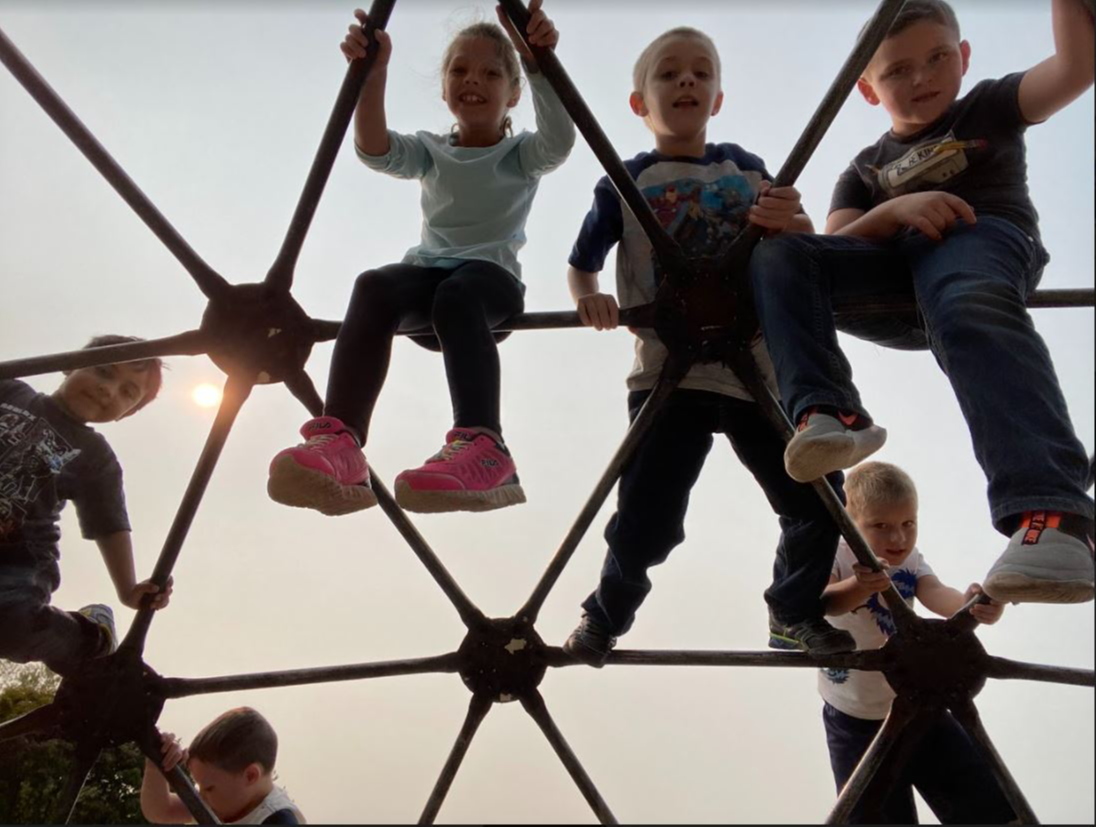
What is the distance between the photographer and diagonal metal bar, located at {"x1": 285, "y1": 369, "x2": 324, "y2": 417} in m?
2.99

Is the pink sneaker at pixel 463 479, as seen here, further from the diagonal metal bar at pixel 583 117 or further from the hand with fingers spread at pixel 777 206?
the hand with fingers spread at pixel 777 206

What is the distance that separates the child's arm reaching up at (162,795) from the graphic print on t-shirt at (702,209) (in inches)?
102

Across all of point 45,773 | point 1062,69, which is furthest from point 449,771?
point 1062,69

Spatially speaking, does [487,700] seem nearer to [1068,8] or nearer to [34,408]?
[34,408]

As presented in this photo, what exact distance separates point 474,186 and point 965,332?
1570 millimetres

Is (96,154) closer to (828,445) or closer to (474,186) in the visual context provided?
(474,186)

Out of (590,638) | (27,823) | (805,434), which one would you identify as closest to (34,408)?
(27,823)

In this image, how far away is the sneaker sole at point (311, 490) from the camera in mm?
2016

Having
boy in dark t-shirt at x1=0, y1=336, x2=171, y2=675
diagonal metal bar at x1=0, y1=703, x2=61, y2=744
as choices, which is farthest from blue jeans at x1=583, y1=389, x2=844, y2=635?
diagonal metal bar at x1=0, y1=703, x2=61, y2=744

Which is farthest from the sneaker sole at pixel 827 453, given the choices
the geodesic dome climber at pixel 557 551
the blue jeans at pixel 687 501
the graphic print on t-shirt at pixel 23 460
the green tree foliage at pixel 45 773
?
the green tree foliage at pixel 45 773

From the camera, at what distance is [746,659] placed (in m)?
3.21

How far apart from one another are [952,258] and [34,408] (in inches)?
118

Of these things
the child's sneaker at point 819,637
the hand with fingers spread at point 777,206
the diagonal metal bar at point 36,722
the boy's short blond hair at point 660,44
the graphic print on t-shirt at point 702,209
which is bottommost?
the child's sneaker at point 819,637

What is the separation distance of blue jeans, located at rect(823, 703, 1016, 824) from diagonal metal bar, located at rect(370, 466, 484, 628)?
4.99ft
